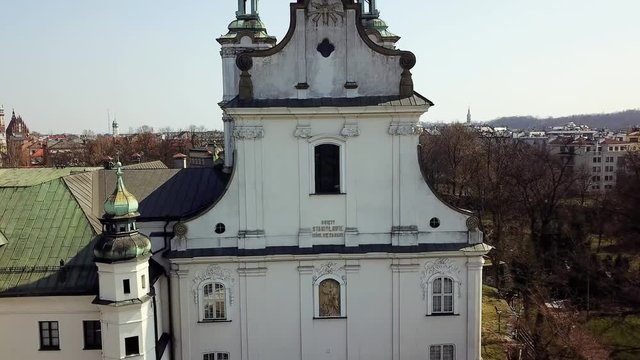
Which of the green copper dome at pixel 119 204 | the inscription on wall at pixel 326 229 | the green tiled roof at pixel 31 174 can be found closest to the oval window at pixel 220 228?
the inscription on wall at pixel 326 229

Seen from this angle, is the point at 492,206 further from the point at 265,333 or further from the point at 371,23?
the point at 265,333

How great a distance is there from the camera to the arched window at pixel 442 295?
21.5 metres

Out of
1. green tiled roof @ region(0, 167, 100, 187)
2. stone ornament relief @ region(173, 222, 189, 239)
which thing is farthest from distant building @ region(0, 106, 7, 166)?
stone ornament relief @ region(173, 222, 189, 239)

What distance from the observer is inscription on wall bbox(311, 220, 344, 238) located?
21188mm

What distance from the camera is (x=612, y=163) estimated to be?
9062 centimetres

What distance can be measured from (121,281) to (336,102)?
9114 mm

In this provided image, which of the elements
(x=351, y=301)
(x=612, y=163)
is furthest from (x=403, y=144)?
(x=612, y=163)

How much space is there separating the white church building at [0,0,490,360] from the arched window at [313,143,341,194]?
39mm

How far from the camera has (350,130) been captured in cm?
2077

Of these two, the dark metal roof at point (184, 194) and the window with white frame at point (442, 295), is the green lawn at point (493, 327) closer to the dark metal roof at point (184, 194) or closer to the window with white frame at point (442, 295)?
the window with white frame at point (442, 295)

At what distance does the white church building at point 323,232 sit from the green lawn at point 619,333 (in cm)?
1089

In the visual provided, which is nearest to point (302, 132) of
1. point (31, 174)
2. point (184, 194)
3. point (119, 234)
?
point (184, 194)

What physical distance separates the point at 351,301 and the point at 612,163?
8195cm

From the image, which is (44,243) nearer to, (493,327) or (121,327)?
(121,327)
